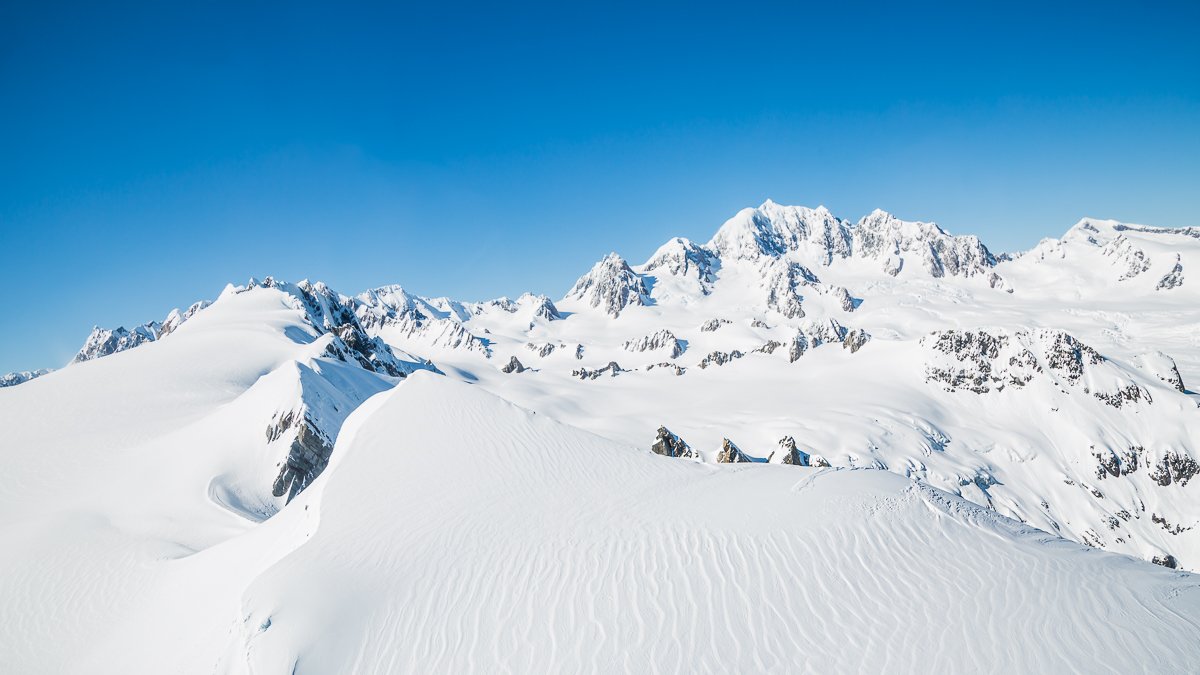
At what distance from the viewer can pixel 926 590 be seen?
8562 millimetres

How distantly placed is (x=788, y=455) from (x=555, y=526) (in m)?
29.5

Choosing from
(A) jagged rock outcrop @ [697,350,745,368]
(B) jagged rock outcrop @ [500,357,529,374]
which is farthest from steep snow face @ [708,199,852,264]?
(B) jagged rock outcrop @ [500,357,529,374]

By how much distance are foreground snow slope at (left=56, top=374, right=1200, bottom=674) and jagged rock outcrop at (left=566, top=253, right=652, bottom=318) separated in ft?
468

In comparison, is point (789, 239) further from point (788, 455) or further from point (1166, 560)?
point (788, 455)

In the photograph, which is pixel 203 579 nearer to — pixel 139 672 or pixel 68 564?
pixel 139 672

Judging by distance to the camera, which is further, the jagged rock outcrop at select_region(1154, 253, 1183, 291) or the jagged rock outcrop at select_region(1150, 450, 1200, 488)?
the jagged rock outcrop at select_region(1154, 253, 1183, 291)

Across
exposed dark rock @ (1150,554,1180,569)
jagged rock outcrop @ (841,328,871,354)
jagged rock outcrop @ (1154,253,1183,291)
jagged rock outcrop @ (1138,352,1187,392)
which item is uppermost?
jagged rock outcrop @ (1154,253,1183,291)

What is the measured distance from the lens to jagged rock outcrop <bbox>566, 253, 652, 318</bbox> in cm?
15788

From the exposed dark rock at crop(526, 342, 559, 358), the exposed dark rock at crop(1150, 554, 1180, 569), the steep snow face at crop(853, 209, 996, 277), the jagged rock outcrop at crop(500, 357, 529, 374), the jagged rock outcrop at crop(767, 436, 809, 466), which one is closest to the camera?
the jagged rock outcrop at crop(767, 436, 809, 466)

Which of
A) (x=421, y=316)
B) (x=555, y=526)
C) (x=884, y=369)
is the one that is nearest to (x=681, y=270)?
(x=421, y=316)

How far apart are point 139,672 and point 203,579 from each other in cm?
240

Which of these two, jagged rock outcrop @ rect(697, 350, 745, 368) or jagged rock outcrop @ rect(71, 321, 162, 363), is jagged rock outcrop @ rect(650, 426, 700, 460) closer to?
jagged rock outcrop @ rect(697, 350, 745, 368)

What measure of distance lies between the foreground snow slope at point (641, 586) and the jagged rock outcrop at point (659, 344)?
100 m

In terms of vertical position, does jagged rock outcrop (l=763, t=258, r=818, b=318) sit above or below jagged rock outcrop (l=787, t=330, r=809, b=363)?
above
